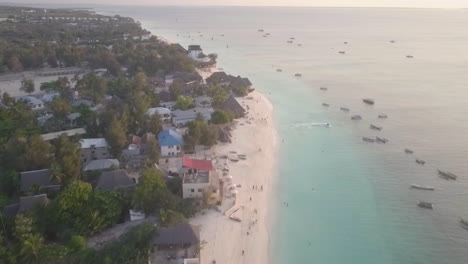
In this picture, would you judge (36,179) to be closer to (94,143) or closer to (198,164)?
(94,143)

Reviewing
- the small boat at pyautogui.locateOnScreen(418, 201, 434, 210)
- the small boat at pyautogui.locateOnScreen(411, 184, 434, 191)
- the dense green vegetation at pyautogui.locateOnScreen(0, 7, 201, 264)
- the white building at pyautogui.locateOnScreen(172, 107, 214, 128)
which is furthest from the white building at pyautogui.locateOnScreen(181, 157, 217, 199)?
the small boat at pyautogui.locateOnScreen(411, 184, 434, 191)

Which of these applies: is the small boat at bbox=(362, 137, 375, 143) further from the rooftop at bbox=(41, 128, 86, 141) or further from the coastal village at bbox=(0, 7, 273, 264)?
the rooftop at bbox=(41, 128, 86, 141)

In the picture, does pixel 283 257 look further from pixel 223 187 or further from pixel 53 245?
pixel 53 245

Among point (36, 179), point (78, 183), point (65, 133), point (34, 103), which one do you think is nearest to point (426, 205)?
point (78, 183)

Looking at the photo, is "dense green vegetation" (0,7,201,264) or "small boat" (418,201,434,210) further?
"small boat" (418,201,434,210)

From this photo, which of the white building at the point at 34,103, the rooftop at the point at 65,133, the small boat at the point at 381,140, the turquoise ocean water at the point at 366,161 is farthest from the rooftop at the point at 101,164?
the small boat at the point at 381,140
